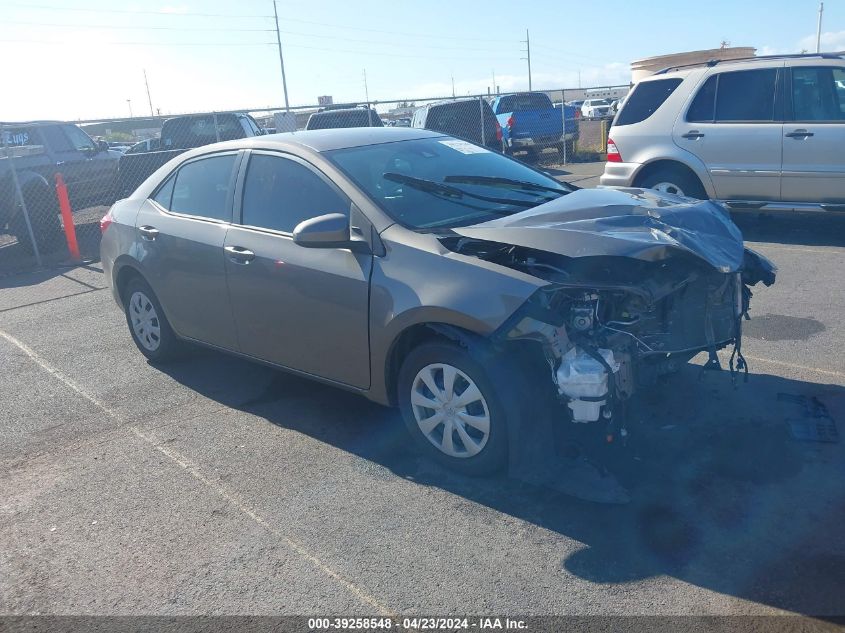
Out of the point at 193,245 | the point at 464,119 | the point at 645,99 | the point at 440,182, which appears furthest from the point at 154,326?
the point at 464,119

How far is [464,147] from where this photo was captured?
→ 558 centimetres

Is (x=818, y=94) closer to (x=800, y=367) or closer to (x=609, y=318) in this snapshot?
(x=800, y=367)

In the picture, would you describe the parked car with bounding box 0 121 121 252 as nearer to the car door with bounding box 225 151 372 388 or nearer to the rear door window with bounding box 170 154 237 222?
the rear door window with bounding box 170 154 237 222

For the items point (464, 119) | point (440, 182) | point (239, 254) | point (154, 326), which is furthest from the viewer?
point (464, 119)

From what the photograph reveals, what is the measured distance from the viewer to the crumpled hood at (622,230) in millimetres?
3855

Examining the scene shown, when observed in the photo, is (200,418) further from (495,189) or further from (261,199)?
(495,189)

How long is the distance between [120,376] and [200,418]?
1.27m

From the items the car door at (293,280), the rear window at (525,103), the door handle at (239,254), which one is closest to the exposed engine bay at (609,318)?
the car door at (293,280)

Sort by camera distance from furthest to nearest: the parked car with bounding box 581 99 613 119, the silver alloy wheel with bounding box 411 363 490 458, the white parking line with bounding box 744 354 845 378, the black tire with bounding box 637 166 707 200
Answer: the parked car with bounding box 581 99 613 119
the black tire with bounding box 637 166 707 200
the white parking line with bounding box 744 354 845 378
the silver alloy wheel with bounding box 411 363 490 458

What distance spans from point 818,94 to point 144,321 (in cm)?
730

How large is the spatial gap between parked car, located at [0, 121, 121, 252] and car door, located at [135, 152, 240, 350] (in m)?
7.04

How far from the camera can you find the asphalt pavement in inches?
129

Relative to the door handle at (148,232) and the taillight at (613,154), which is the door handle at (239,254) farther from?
the taillight at (613,154)

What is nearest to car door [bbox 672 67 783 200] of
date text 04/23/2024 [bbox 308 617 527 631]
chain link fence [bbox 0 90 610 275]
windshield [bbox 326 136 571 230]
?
chain link fence [bbox 0 90 610 275]
